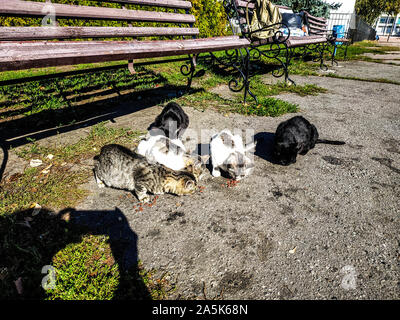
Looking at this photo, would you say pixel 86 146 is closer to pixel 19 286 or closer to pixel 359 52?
pixel 19 286

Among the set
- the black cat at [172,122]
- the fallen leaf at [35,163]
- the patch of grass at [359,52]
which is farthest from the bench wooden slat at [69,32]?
the patch of grass at [359,52]

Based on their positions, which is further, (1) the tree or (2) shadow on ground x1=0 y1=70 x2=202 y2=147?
(1) the tree

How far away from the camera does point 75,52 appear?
78.7 inches

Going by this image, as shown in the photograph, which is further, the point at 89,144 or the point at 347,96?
the point at 347,96

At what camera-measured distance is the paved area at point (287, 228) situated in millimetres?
1555

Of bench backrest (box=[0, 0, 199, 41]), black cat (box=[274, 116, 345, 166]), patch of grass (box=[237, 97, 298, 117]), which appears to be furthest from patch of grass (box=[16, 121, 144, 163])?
patch of grass (box=[237, 97, 298, 117])

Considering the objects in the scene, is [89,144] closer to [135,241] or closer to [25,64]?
[25,64]

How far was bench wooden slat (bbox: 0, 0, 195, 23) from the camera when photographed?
2557mm

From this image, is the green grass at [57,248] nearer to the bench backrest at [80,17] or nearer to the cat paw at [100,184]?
the cat paw at [100,184]

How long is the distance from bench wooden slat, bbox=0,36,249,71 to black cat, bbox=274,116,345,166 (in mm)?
1639

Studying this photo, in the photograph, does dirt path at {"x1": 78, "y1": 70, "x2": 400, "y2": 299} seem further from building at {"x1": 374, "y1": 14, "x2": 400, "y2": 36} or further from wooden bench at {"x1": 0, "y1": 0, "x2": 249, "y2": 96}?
building at {"x1": 374, "y1": 14, "x2": 400, "y2": 36}

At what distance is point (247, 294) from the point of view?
1.49m
